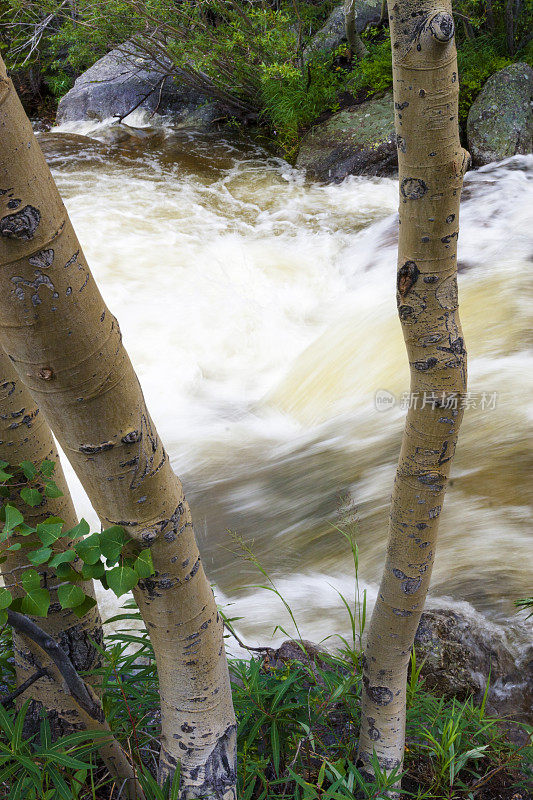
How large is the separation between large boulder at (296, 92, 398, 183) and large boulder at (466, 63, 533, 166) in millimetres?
972

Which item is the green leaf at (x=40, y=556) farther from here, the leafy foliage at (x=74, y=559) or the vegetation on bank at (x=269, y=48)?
the vegetation on bank at (x=269, y=48)

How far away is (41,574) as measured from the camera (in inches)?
58.0

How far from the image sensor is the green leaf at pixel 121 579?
104cm

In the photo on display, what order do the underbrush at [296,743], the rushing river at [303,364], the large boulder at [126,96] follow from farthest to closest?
the large boulder at [126,96] < the rushing river at [303,364] < the underbrush at [296,743]

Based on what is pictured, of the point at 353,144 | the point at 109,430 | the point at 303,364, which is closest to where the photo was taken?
the point at 109,430

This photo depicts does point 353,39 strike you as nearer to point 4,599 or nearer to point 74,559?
point 74,559

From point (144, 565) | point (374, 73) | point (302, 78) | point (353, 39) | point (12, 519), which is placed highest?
point (353, 39)

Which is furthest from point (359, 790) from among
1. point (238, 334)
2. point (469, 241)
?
point (469, 241)

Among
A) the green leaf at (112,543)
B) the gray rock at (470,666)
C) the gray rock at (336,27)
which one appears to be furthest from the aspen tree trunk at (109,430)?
the gray rock at (336,27)

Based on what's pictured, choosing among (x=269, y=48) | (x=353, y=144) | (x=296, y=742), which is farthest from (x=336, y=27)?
(x=296, y=742)

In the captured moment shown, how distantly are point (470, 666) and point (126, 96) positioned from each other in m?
10.5

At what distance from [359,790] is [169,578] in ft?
3.01

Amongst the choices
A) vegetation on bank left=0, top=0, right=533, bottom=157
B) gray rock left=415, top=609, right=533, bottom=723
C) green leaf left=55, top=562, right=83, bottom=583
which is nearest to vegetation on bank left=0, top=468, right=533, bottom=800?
green leaf left=55, top=562, right=83, bottom=583

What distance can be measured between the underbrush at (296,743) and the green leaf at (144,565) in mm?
569
